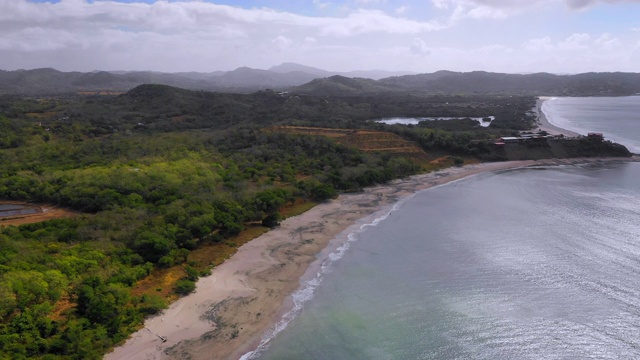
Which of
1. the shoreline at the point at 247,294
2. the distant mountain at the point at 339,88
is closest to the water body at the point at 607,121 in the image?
the shoreline at the point at 247,294

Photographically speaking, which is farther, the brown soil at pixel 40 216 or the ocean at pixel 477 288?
the brown soil at pixel 40 216

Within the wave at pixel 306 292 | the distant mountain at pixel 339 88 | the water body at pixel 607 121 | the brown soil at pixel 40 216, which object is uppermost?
the distant mountain at pixel 339 88

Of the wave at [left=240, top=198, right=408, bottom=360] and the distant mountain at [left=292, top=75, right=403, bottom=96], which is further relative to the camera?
the distant mountain at [left=292, top=75, right=403, bottom=96]

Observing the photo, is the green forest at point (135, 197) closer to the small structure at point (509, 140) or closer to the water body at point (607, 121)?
the small structure at point (509, 140)

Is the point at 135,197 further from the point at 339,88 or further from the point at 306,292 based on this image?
the point at 339,88

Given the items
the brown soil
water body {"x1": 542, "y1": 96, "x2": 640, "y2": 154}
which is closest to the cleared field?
the brown soil

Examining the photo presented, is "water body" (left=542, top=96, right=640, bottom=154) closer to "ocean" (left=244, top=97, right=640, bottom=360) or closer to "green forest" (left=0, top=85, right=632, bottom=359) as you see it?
"green forest" (left=0, top=85, right=632, bottom=359)

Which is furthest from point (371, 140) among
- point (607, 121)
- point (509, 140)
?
point (607, 121)
